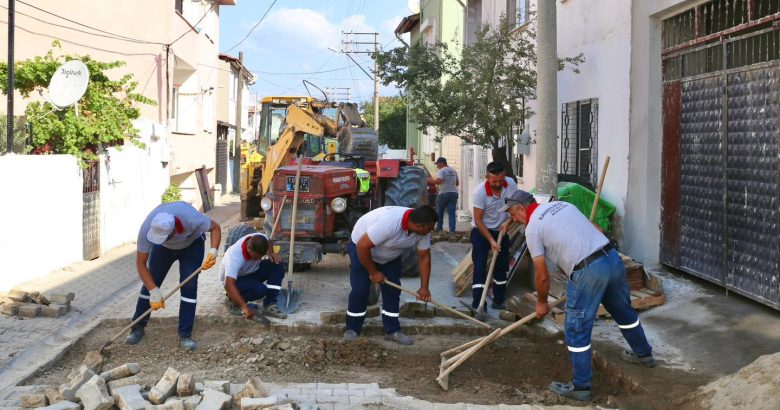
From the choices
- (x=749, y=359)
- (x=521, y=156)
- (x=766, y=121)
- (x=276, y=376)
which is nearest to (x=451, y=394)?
(x=276, y=376)

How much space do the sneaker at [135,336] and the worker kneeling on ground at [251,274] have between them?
87cm

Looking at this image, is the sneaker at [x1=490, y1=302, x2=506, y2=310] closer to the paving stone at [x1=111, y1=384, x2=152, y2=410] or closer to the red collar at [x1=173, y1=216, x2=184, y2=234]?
the red collar at [x1=173, y1=216, x2=184, y2=234]

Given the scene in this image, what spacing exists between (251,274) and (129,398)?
2.79 m

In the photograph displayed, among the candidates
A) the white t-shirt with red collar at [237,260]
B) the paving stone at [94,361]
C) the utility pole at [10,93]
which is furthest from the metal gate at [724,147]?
the utility pole at [10,93]

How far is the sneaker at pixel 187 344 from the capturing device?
6.56 metres

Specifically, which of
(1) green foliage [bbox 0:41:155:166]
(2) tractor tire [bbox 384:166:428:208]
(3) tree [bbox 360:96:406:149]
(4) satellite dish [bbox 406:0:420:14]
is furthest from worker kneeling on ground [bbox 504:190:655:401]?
(3) tree [bbox 360:96:406:149]

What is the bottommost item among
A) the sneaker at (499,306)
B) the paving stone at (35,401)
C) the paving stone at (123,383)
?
the paving stone at (35,401)

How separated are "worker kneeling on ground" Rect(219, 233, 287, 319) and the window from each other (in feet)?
15.3

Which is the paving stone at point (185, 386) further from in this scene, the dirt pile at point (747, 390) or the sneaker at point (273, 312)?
the dirt pile at point (747, 390)

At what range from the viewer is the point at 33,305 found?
7773 millimetres

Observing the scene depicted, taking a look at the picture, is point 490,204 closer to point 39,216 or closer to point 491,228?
point 491,228

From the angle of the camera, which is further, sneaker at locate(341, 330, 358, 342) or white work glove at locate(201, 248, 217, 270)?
sneaker at locate(341, 330, 358, 342)

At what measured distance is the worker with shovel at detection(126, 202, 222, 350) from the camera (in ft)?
20.9

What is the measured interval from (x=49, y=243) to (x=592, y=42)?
8.01 meters
